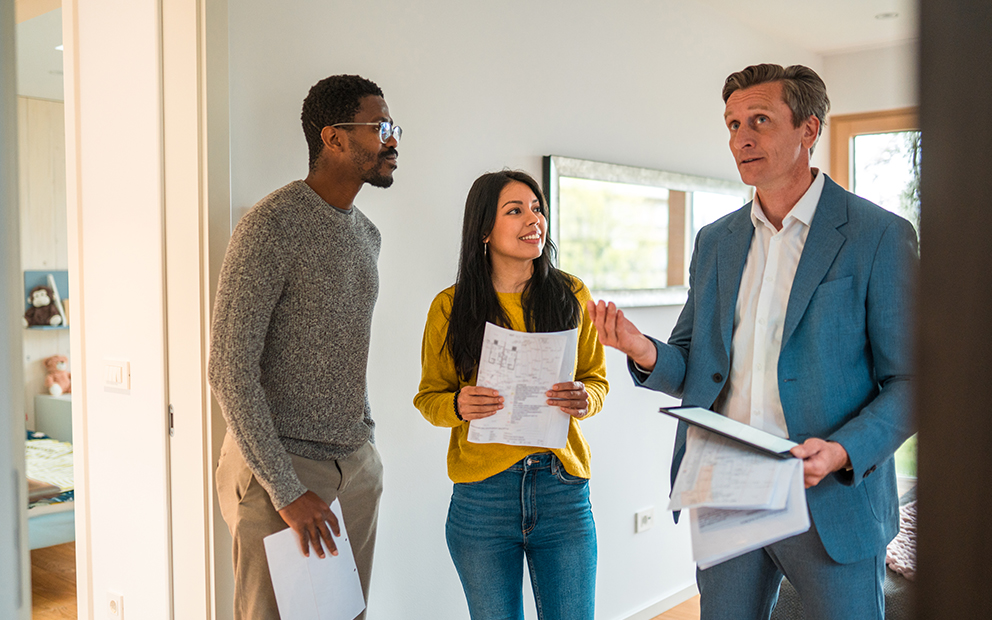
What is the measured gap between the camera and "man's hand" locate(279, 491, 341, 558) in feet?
5.04

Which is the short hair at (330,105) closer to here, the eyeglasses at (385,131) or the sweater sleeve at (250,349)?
the eyeglasses at (385,131)

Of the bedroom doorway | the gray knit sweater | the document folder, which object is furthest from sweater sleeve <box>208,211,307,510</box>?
the bedroom doorway

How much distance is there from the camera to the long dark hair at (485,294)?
1922mm

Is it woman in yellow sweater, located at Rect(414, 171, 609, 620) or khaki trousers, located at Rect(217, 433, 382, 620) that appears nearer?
khaki trousers, located at Rect(217, 433, 382, 620)

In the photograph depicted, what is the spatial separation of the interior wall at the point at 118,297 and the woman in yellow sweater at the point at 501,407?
81 centimetres

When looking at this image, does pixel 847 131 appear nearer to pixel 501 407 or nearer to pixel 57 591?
pixel 501 407

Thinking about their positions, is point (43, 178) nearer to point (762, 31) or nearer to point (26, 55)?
point (26, 55)

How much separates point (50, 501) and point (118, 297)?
2.40 metres

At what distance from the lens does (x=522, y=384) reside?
1.84 meters

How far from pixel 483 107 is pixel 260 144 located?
96cm

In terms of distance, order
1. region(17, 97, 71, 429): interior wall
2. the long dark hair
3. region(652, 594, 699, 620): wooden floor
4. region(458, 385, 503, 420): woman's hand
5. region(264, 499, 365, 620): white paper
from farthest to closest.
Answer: region(17, 97, 71, 429): interior wall → region(652, 594, 699, 620): wooden floor → the long dark hair → region(458, 385, 503, 420): woman's hand → region(264, 499, 365, 620): white paper

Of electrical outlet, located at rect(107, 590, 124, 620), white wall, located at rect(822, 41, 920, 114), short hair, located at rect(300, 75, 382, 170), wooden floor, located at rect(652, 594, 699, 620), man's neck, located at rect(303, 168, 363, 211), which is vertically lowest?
wooden floor, located at rect(652, 594, 699, 620)

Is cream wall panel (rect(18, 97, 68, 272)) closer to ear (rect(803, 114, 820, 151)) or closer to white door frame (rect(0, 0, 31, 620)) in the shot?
ear (rect(803, 114, 820, 151))

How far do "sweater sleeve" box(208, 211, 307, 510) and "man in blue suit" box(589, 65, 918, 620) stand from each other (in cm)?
70
